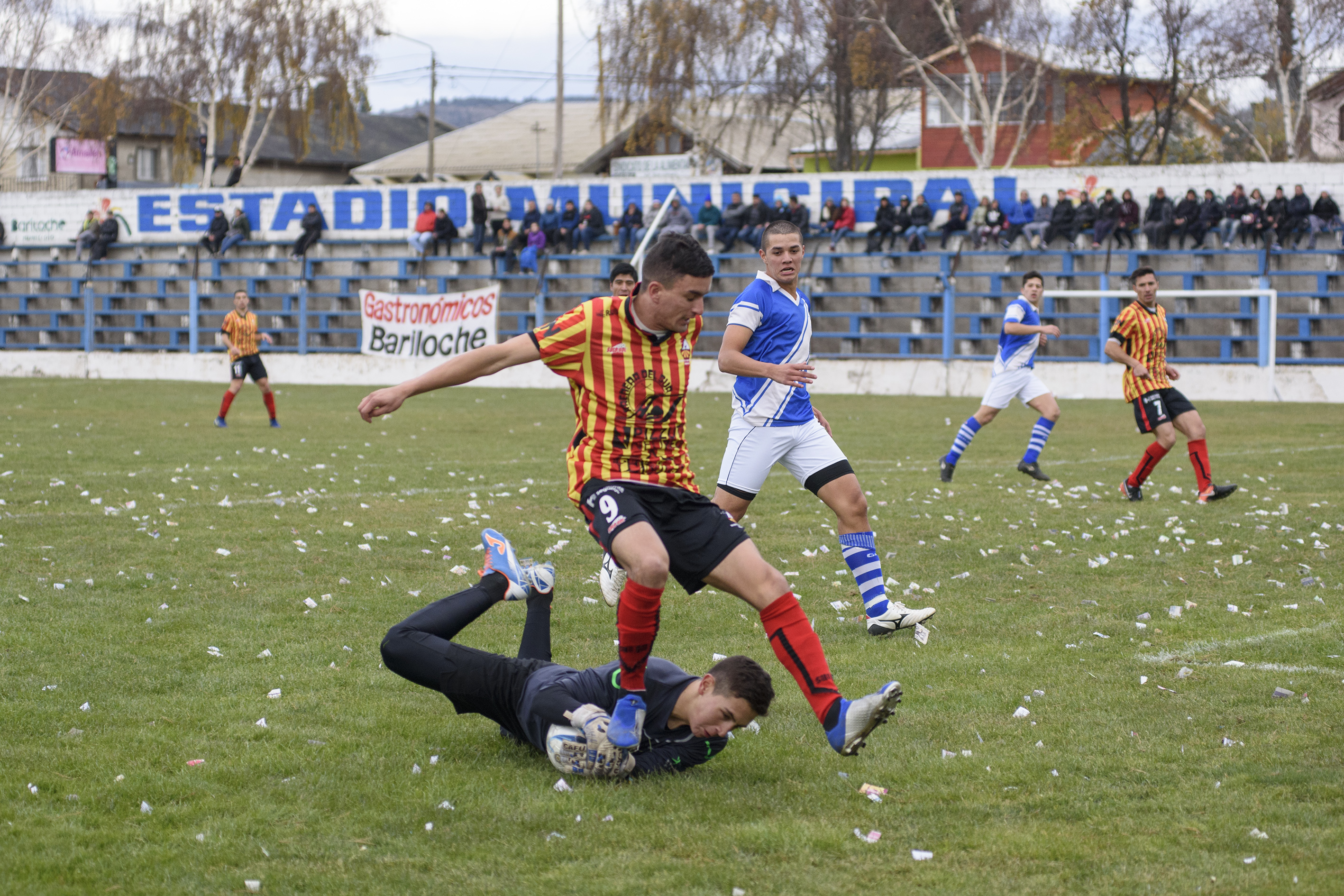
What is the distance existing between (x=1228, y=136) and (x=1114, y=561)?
47.0 metres

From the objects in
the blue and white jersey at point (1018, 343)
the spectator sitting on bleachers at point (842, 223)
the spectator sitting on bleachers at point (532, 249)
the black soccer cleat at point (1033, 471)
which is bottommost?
the black soccer cleat at point (1033, 471)

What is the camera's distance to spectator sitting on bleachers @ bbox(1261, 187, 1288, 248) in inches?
1080

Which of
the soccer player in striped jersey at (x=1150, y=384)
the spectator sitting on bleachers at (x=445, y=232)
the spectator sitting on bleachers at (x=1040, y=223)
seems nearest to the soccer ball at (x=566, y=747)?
the soccer player in striped jersey at (x=1150, y=384)

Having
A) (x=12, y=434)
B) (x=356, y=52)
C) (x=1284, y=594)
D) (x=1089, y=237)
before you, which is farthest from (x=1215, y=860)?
(x=356, y=52)

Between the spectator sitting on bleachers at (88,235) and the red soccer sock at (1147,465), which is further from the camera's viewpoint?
the spectator sitting on bleachers at (88,235)

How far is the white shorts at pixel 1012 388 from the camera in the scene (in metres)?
14.6

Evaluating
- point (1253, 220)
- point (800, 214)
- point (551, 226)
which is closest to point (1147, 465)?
point (1253, 220)

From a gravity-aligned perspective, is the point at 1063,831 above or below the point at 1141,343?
below

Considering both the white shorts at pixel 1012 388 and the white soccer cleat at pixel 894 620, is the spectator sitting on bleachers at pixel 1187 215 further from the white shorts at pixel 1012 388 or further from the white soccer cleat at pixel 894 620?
the white soccer cleat at pixel 894 620

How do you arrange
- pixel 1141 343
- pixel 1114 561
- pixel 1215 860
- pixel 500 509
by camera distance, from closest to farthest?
1. pixel 1215 860
2. pixel 1114 561
3. pixel 500 509
4. pixel 1141 343

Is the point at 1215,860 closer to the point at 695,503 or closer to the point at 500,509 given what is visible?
the point at 695,503

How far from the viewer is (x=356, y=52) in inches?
1983

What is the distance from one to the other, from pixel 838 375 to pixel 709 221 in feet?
18.5

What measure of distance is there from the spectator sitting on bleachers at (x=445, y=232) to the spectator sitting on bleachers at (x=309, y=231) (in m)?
3.72
